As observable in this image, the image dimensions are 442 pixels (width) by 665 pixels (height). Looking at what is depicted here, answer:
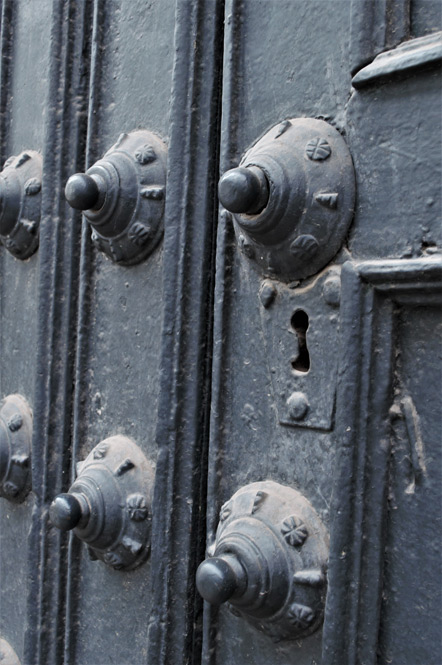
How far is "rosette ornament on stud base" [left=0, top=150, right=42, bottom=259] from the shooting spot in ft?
4.17

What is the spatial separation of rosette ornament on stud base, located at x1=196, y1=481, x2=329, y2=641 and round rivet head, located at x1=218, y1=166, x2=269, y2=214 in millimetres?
344

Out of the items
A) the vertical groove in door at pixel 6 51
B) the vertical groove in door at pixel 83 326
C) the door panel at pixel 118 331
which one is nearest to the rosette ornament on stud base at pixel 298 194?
the door panel at pixel 118 331

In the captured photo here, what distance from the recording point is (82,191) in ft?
3.29

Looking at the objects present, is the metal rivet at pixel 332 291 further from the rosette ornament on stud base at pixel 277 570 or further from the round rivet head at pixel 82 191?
the round rivet head at pixel 82 191

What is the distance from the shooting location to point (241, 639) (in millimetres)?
900

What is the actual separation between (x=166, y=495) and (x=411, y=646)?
1.24 ft

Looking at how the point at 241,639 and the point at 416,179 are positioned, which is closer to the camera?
the point at 416,179

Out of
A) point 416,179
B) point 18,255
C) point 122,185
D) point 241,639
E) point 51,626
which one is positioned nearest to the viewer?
point 416,179

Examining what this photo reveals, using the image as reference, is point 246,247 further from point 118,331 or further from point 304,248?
point 118,331

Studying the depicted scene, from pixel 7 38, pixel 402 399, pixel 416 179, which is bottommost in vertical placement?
pixel 402 399

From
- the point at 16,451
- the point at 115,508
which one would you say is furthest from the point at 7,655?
the point at 115,508

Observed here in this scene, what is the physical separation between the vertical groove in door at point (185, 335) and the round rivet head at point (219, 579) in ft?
0.52

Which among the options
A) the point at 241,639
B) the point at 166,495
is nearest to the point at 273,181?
the point at 166,495

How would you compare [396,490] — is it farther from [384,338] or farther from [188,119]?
[188,119]
